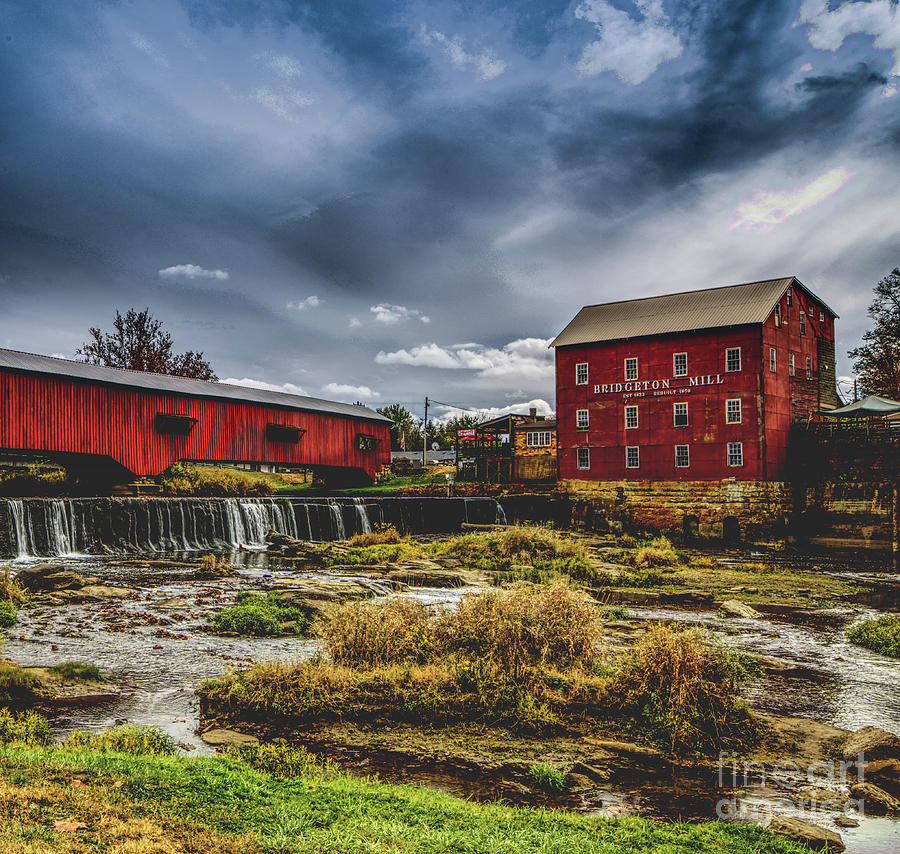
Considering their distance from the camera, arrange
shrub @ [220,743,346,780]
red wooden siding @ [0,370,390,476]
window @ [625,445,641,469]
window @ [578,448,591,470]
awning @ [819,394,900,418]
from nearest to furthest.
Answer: shrub @ [220,743,346,780] < red wooden siding @ [0,370,390,476] < awning @ [819,394,900,418] < window @ [625,445,641,469] < window @ [578,448,591,470]

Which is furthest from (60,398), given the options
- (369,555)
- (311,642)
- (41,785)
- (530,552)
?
(41,785)

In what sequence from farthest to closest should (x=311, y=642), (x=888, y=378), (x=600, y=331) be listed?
(x=888, y=378)
(x=600, y=331)
(x=311, y=642)

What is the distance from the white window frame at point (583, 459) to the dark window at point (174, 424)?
2093cm

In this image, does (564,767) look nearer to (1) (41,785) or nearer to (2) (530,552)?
(1) (41,785)

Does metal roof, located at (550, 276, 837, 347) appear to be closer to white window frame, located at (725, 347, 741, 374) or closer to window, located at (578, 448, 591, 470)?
white window frame, located at (725, 347, 741, 374)

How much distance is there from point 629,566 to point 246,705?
18.3 metres

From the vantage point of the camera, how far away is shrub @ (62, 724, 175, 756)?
22.7 feet

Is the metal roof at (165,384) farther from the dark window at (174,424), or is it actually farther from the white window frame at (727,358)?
the white window frame at (727,358)

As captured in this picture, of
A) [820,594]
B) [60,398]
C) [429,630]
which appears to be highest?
[60,398]

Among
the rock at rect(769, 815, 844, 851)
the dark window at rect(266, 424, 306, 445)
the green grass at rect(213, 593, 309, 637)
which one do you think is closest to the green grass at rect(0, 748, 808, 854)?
the rock at rect(769, 815, 844, 851)

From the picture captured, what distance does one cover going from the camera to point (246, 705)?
8617mm

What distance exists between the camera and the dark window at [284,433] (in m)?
40.8

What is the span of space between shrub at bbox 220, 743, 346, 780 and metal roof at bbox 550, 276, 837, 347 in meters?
34.5

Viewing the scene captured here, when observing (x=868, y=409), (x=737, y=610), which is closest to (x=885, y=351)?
(x=868, y=409)
